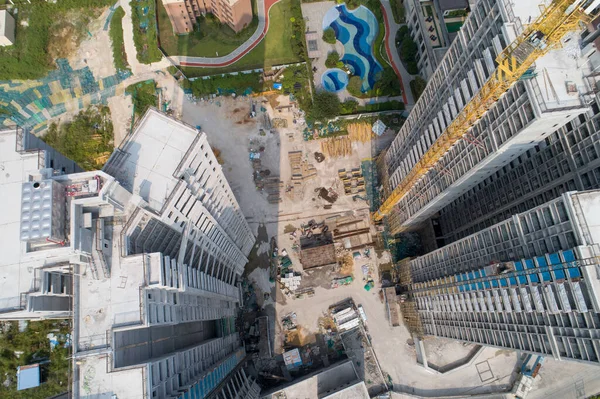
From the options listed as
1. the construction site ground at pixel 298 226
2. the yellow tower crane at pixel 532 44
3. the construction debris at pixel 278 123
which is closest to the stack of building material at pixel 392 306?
the construction site ground at pixel 298 226

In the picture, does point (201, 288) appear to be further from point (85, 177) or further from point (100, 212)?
point (85, 177)

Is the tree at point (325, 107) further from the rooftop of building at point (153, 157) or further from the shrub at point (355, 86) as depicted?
the rooftop of building at point (153, 157)

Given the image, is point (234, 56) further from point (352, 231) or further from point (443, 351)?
point (443, 351)

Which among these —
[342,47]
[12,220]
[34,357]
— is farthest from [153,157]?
[342,47]

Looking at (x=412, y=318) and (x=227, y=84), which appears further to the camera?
(x=227, y=84)

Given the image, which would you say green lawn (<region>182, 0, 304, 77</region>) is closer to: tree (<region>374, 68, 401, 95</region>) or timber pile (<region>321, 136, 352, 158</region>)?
tree (<region>374, 68, 401, 95</region>)

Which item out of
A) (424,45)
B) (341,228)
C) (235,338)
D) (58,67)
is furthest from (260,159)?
(58,67)
